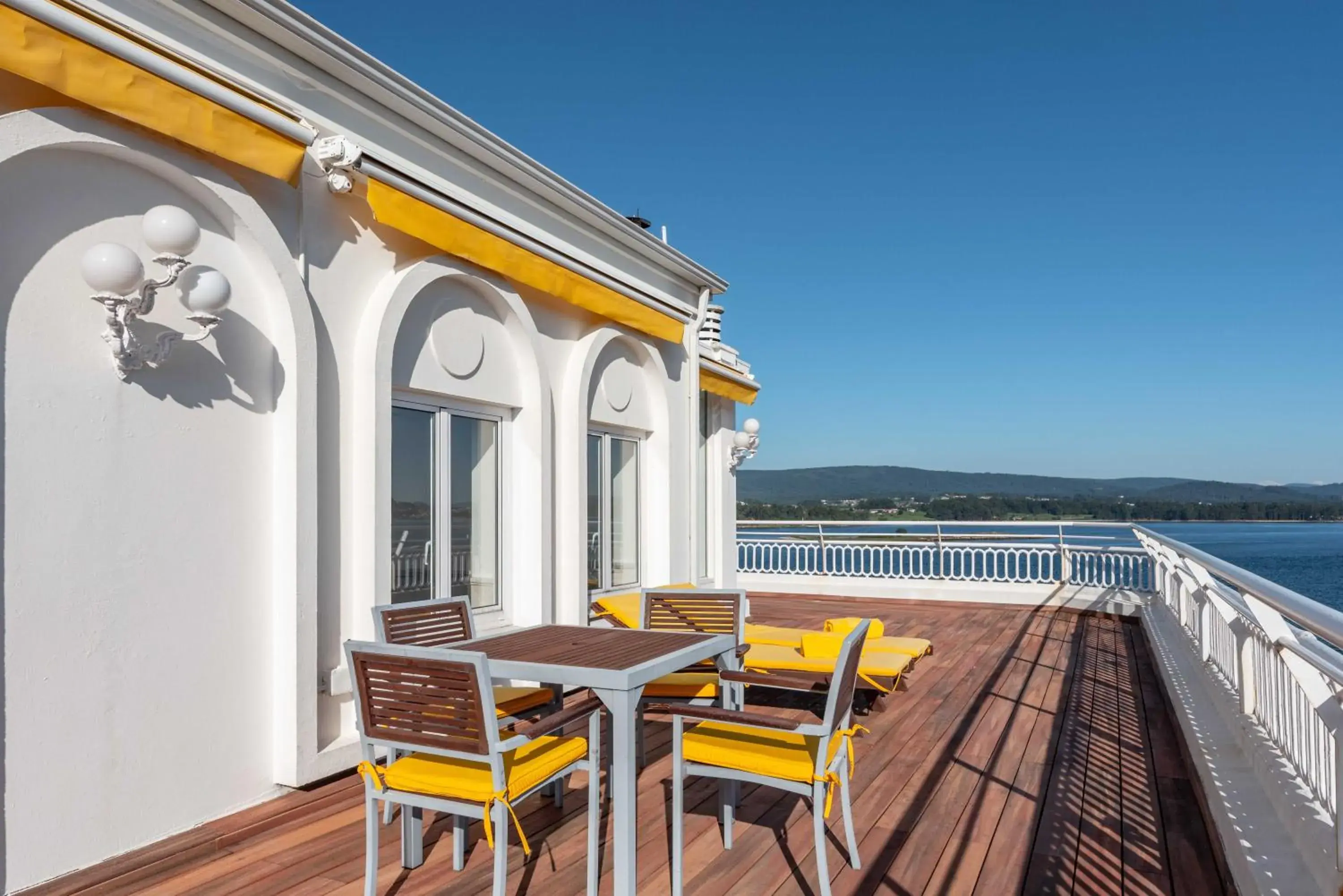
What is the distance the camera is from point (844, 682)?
2.76 m

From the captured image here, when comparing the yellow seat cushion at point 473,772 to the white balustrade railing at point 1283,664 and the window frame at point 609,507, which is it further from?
the window frame at point 609,507

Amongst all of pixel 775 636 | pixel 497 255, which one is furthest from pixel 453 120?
pixel 775 636

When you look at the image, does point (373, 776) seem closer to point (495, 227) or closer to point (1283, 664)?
point (1283, 664)

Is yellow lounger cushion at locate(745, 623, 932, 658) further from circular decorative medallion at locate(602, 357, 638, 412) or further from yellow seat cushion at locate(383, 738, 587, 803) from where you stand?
yellow seat cushion at locate(383, 738, 587, 803)

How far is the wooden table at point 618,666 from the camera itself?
2541 mm

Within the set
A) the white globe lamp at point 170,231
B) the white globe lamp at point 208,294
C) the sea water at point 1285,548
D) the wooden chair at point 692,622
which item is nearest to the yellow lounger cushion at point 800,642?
the wooden chair at point 692,622

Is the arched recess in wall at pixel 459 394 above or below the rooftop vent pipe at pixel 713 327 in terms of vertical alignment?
below

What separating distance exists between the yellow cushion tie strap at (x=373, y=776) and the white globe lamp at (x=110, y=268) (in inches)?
71.8

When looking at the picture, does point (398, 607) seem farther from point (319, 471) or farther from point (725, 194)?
point (725, 194)

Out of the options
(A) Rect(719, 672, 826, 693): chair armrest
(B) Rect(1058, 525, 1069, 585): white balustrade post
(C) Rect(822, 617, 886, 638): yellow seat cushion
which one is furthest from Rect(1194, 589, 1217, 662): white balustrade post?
(B) Rect(1058, 525, 1069, 585): white balustrade post

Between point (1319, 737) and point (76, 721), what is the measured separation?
410cm

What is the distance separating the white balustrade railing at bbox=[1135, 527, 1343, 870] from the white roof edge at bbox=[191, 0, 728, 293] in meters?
4.27

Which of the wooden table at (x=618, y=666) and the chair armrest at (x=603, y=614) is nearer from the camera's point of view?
the wooden table at (x=618, y=666)

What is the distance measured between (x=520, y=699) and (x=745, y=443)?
20.3 feet
